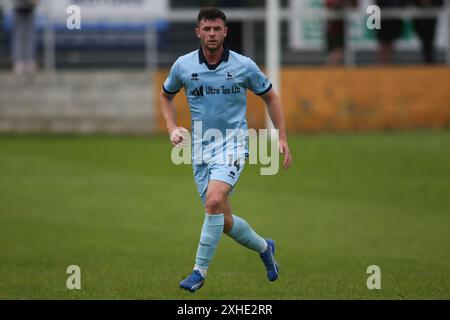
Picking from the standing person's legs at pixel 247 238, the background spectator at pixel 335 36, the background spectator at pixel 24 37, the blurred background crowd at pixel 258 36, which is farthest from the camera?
the blurred background crowd at pixel 258 36

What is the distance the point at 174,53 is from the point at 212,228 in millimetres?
18696

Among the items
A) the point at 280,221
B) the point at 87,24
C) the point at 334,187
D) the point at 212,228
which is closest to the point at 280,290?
the point at 212,228

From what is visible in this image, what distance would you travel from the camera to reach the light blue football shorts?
30.7ft

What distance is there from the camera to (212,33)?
924cm

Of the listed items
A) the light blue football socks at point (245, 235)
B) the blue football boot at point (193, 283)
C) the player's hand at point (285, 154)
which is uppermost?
the player's hand at point (285, 154)

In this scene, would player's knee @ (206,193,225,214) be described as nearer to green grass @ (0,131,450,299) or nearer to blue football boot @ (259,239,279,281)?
green grass @ (0,131,450,299)

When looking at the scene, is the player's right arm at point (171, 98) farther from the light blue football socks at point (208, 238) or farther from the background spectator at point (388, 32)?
the background spectator at point (388, 32)

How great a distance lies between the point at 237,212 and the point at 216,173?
7.14 metres

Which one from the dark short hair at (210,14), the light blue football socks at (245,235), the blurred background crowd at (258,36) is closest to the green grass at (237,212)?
the light blue football socks at (245,235)

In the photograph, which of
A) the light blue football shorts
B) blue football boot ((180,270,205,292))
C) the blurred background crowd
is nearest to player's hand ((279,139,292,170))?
the light blue football shorts

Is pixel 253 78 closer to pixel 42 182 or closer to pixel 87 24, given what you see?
pixel 42 182

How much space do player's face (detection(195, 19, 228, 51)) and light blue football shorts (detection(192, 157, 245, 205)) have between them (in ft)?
3.26

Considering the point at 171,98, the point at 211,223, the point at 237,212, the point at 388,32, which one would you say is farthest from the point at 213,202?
the point at 388,32

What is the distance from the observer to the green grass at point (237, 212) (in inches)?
414
